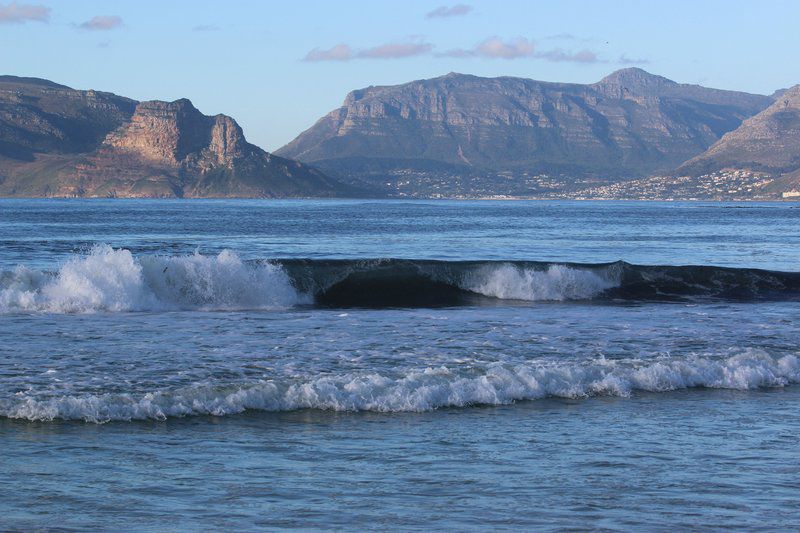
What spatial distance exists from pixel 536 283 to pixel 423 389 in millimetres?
20662

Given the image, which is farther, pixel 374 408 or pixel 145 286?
pixel 145 286

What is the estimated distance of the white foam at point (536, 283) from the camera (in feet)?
115

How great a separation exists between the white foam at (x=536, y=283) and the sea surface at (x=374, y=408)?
3.21m

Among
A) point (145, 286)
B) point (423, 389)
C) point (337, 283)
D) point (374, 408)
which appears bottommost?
point (374, 408)

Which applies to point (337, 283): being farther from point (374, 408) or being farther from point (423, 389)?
point (374, 408)

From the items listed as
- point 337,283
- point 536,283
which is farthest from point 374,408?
point 536,283

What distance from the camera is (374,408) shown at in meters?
15.1

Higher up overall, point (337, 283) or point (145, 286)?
point (145, 286)

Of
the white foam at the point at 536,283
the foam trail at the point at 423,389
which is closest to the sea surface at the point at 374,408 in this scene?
the foam trail at the point at 423,389

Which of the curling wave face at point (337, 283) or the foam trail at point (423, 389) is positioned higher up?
the curling wave face at point (337, 283)

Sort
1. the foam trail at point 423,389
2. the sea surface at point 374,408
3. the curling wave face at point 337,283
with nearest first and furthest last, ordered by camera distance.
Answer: the sea surface at point 374,408, the foam trail at point 423,389, the curling wave face at point 337,283

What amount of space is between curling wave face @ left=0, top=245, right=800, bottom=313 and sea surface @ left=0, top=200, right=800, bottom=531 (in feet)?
0.42

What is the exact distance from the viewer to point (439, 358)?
741 inches

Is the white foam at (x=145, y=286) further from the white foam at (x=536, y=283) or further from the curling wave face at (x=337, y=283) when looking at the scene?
the white foam at (x=536, y=283)
